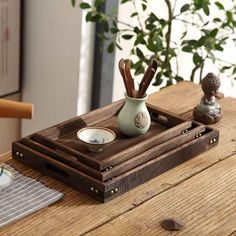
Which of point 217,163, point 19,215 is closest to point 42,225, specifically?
point 19,215

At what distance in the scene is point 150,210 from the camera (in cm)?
145

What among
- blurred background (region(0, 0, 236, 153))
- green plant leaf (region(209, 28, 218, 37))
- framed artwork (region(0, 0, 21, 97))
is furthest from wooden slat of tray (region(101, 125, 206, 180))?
framed artwork (region(0, 0, 21, 97))

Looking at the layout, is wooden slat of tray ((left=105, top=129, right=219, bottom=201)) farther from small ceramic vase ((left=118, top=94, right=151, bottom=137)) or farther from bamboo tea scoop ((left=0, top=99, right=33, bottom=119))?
bamboo tea scoop ((left=0, top=99, right=33, bottom=119))

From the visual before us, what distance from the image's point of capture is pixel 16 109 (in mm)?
1394

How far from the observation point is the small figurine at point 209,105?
1.89 metres

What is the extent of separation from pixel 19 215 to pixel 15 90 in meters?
1.63

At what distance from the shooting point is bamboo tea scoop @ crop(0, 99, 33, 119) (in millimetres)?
1388

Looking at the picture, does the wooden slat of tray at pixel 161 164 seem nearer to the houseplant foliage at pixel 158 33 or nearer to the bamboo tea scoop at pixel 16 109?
the bamboo tea scoop at pixel 16 109

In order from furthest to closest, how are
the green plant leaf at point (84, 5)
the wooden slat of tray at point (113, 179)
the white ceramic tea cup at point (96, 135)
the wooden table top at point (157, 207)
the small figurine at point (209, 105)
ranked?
1. the green plant leaf at point (84, 5)
2. the small figurine at point (209, 105)
3. the white ceramic tea cup at point (96, 135)
4. the wooden slat of tray at point (113, 179)
5. the wooden table top at point (157, 207)

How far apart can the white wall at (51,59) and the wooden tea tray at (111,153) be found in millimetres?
943

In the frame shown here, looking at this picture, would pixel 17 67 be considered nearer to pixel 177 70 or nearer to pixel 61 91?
pixel 61 91

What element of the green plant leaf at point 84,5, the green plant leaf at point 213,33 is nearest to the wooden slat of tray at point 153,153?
the green plant leaf at point 213,33

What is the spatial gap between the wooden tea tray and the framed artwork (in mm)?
1097

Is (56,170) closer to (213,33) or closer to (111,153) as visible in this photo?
(111,153)
